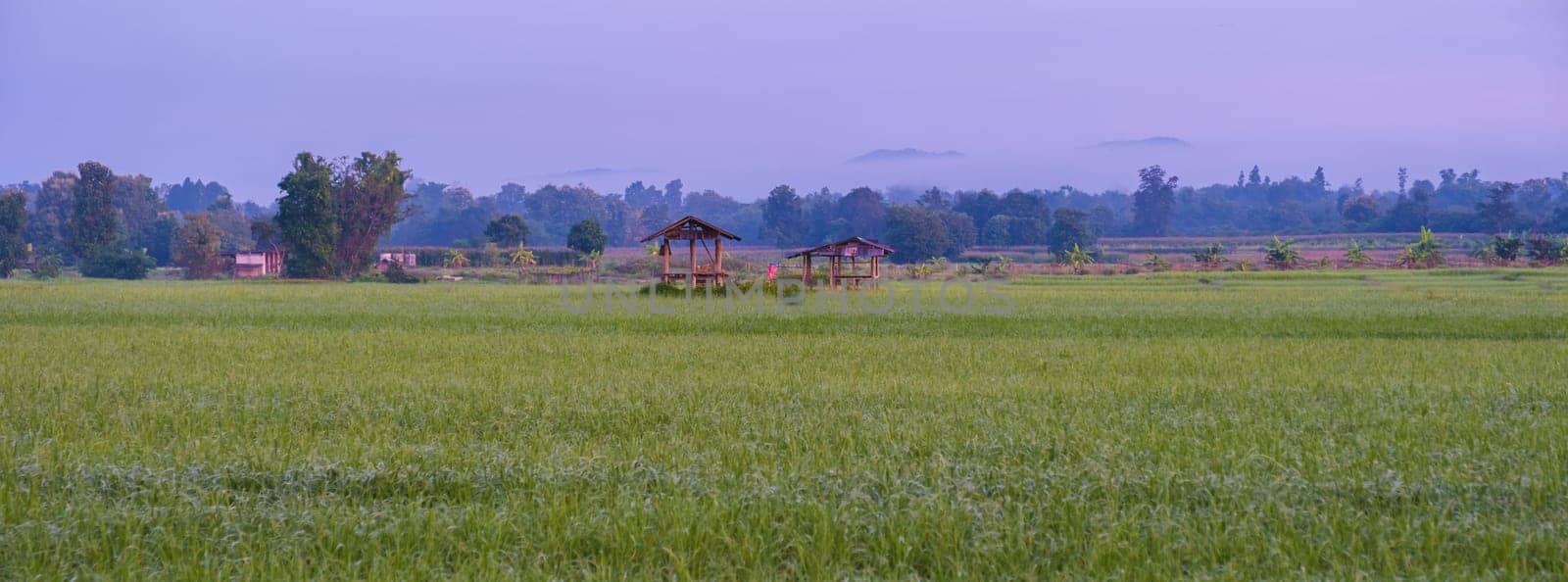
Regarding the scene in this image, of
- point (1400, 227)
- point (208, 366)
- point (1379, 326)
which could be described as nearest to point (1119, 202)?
point (1400, 227)

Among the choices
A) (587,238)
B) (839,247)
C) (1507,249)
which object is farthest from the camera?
(587,238)

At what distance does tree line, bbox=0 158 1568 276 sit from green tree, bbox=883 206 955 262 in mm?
96

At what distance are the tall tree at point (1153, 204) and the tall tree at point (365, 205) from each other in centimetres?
6659

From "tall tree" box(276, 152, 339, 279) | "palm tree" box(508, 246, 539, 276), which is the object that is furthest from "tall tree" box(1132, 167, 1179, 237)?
"tall tree" box(276, 152, 339, 279)

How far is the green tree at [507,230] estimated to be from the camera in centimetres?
6481

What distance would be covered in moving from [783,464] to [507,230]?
61662 mm

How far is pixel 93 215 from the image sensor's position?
2270 inches

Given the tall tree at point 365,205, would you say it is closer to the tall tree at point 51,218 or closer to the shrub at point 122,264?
the shrub at point 122,264

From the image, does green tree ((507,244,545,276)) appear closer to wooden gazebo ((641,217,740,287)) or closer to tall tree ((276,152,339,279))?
tall tree ((276,152,339,279))

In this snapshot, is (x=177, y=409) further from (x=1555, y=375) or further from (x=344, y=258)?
(x=344, y=258)

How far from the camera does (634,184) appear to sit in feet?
488

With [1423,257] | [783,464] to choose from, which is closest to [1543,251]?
[1423,257]

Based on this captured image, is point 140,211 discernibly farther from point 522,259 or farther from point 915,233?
point 915,233

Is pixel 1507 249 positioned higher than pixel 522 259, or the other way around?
pixel 522 259
